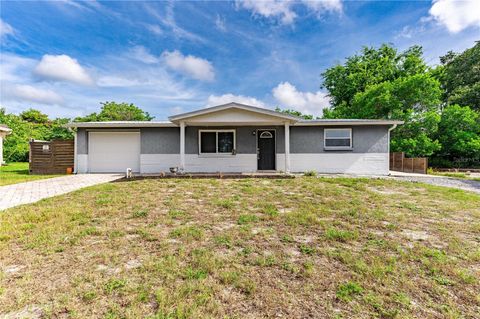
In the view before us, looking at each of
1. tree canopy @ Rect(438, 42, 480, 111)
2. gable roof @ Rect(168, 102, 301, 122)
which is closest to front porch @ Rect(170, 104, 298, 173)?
gable roof @ Rect(168, 102, 301, 122)

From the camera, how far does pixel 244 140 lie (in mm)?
11734

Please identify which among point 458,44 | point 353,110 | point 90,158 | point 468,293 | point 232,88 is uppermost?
point 458,44

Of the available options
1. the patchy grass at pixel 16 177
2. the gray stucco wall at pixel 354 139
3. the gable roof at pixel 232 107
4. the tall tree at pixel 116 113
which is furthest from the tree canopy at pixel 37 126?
the gray stucco wall at pixel 354 139

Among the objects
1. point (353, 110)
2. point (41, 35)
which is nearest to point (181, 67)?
point (41, 35)

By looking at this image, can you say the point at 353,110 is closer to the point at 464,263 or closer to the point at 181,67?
the point at 181,67

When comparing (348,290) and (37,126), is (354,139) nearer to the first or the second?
(348,290)

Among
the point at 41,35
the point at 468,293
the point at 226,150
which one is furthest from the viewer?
the point at 41,35

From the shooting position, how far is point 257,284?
2250mm

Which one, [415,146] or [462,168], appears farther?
[462,168]

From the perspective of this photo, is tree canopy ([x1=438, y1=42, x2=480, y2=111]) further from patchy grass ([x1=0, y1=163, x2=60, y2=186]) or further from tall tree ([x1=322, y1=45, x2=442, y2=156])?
patchy grass ([x1=0, y1=163, x2=60, y2=186])

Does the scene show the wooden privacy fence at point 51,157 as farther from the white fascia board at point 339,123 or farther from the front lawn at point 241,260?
the white fascia board at point 339,123

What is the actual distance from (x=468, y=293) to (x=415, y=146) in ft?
51.8

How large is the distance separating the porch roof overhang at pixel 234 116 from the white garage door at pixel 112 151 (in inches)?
134

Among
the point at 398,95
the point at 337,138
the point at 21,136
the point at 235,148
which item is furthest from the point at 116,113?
the point at 398,95
